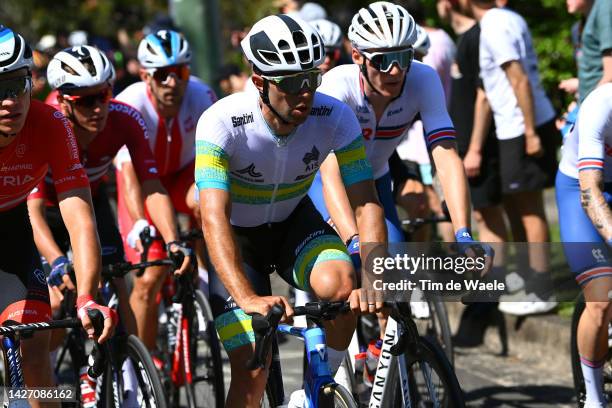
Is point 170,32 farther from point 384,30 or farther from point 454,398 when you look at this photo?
point 454,398

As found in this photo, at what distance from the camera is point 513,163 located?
332 inches

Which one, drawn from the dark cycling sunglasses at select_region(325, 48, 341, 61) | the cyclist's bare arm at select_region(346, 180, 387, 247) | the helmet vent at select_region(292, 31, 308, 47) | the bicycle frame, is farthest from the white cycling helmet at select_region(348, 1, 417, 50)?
the dark cycling sunglasses at select_region(325, 48, 341, 61)

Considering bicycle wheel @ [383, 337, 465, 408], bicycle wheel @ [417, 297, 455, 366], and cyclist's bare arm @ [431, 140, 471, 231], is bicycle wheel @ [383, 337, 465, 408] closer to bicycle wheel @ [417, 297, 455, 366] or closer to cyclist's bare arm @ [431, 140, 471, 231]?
cyclist's bare arm @ [431, 140, 471, 231]

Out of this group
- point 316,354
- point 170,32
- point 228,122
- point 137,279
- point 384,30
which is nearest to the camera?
point 316,354

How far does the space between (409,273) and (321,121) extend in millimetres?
797

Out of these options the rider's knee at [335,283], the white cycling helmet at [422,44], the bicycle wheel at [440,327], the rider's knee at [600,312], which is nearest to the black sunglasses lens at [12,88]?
the rider's knee at [335,283]

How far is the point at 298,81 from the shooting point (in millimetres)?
4887

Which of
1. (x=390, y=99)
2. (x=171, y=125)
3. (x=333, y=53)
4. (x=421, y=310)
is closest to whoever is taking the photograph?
(x=390, y=99)

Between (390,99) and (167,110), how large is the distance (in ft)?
6.59

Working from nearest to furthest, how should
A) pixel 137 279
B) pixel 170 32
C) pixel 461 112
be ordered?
1. pixel 137 279
2. pixel 170 32
3. pixel 461 112

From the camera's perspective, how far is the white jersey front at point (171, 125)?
7.82m

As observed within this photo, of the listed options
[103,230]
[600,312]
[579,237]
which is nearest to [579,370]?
[600,312]

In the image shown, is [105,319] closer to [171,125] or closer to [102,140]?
[102,140]

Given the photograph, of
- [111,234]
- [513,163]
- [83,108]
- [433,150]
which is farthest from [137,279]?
[513,163]
